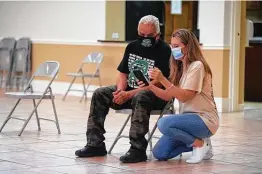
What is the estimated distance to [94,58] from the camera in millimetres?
13102

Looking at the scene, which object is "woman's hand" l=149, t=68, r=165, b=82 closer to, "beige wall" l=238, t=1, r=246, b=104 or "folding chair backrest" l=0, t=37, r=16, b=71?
"beige wall" l=238, t=1, r=246, b=104

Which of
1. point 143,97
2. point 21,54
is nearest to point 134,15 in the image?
point 21,54

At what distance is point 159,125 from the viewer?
6094 millimetres

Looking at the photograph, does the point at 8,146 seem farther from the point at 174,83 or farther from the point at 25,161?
the point at 174,83

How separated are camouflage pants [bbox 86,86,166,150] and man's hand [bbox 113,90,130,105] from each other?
59 millimetres

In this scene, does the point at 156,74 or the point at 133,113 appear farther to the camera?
the point at 133,113

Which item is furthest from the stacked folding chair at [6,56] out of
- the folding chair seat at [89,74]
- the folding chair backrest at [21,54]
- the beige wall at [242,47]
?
the beige wall at [242,47]

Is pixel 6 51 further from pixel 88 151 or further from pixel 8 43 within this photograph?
pixel 88 151

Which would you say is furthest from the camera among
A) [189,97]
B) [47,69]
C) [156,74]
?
[47,69]

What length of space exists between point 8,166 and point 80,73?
24.1ft

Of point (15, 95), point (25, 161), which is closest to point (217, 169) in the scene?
point (25, 161)

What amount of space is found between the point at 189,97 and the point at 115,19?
7.50 m

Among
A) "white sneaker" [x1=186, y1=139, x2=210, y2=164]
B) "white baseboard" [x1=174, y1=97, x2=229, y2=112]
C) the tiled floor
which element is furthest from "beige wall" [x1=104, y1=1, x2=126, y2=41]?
"white sneaker" [x1=186, y1=139, x2=210, y2=164]

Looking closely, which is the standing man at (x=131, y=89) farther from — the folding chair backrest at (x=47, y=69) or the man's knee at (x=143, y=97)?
the folding chair backrest at (x=47, y=69)
